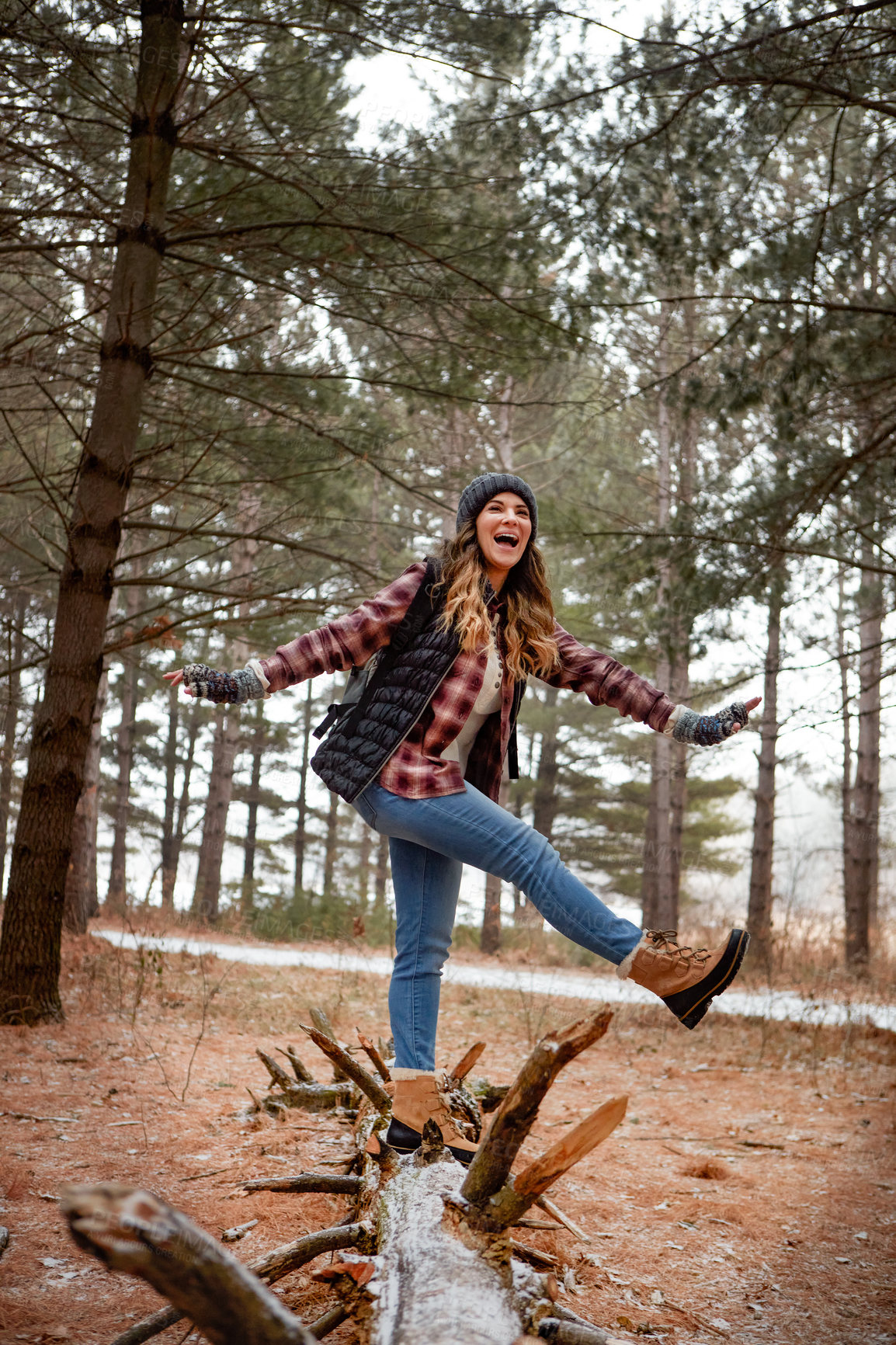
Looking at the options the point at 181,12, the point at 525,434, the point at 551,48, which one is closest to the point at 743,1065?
the point at 551,48

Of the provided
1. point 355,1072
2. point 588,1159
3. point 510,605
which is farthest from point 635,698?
Result: point 588,1159

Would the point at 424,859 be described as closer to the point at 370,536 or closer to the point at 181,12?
the point at 181,12

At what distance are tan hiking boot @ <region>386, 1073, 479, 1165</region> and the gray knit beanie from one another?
177 cm

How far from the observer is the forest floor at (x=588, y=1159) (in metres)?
2.62

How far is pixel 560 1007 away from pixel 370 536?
8946 millimetres

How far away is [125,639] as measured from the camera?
5715 mm

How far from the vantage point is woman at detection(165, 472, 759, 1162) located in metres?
2.63

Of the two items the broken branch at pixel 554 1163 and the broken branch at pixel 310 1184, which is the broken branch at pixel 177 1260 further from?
the broken branch at pixel 310 1184

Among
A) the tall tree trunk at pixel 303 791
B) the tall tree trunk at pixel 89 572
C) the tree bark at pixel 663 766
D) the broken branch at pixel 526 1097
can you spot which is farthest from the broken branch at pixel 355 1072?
the tall tree trunk at pixel 303 791

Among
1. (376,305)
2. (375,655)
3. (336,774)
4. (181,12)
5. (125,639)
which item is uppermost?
(181,12)

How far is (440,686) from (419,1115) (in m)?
1.27

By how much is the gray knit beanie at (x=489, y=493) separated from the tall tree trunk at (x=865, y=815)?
28.8ft

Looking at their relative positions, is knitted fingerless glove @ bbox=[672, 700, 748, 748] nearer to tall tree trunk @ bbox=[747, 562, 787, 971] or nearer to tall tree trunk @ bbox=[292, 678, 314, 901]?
tall tree trunk @ bbox=[747, 562, 787, 971]

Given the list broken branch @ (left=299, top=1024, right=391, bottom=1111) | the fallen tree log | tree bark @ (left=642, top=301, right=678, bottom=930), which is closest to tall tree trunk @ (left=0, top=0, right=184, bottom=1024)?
broken branch @ (left=299, top=1024, right=391, bottom=1111)
